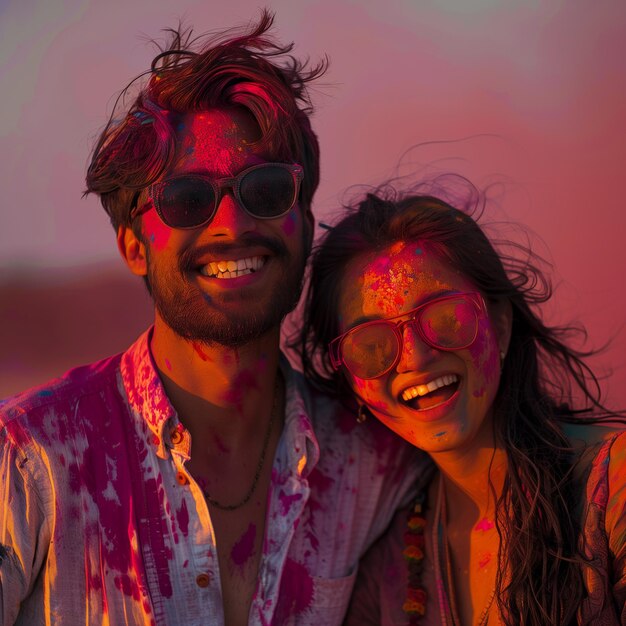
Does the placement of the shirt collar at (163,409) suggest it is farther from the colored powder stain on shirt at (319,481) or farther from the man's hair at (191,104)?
the man's hair at (191,104)

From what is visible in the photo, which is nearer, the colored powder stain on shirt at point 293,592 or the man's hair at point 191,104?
the colored powder stain on shirt at point 293,592

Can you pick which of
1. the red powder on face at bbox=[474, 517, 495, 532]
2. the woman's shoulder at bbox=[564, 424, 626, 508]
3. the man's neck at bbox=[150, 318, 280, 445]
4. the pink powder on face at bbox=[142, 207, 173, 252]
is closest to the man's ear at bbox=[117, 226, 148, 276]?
the pink powder on face at bbox=[142, 207, 173, 252]

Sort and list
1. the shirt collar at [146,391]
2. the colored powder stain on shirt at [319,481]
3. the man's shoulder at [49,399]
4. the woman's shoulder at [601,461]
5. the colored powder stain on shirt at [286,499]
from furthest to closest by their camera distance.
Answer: the colored powder stain on shirt at [319,481] → the colored powder stain on shirt at [286,499] → the shirt collar at [146,391] → the man's shoulder at [49,399] → the woman's shoulder at [601,461]

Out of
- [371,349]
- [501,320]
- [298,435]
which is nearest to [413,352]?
[371,349]

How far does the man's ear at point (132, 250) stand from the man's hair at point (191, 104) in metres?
0.04

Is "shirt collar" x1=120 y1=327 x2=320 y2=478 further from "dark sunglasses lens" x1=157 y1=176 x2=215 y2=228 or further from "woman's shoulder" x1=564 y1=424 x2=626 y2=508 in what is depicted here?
"woman's shoulder" x1=564 y1=424 x2=626 y2=508

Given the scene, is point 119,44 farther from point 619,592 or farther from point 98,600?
point 619,592

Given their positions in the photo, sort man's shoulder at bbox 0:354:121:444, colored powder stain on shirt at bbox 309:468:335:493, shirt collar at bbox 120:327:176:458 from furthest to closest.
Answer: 1. colored powder stain on shirt at bbox 309:468:335:493
2. shirt collar at bbox 120:327:176:458
3. man's shoulder at bbox 0:354:121:444

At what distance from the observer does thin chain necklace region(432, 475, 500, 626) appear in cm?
259

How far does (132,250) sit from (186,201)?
0.41 metres

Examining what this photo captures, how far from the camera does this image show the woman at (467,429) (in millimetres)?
2402

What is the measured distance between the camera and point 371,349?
2586 mm

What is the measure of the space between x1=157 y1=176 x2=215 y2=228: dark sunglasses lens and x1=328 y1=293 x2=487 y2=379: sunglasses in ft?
2.16

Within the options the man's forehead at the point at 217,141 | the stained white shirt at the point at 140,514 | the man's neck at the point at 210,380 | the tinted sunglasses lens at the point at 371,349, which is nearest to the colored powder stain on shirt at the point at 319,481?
the stained white shirt at the point at 140,514
